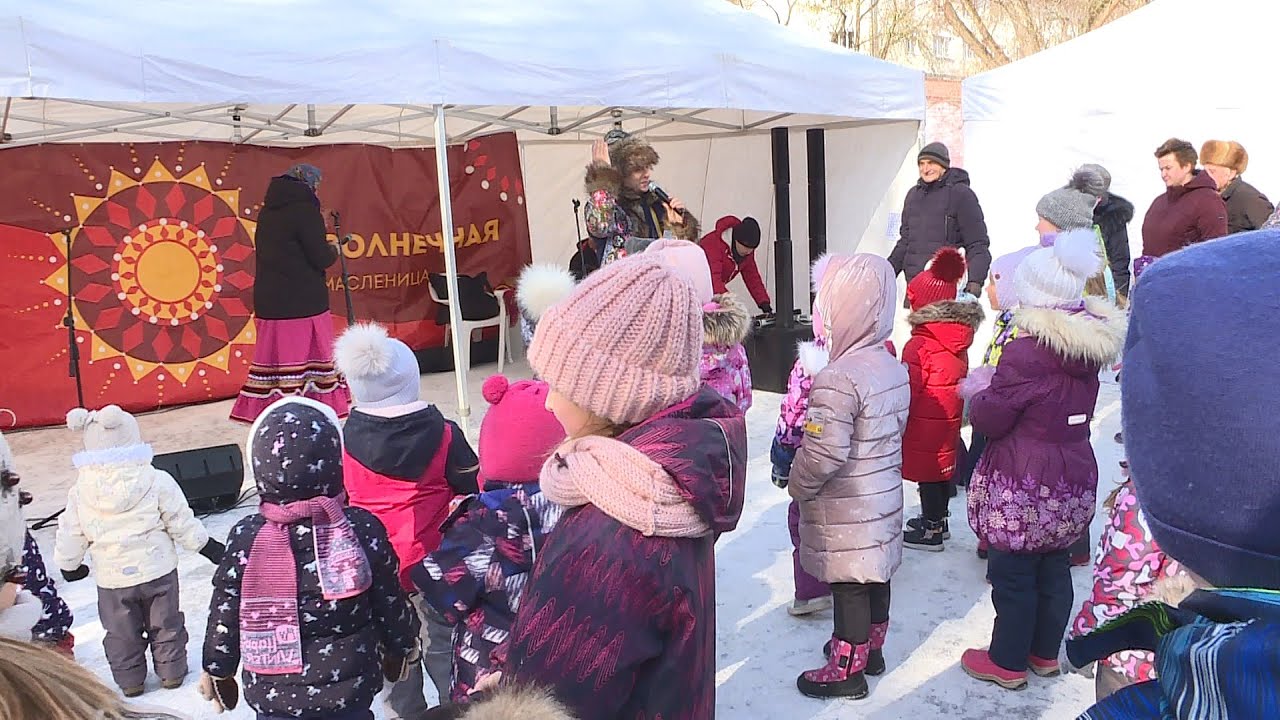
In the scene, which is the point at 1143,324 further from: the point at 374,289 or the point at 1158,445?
the point at 374,289

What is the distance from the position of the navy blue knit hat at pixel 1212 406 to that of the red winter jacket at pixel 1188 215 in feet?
16.6

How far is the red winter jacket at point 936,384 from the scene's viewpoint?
365 centimetres

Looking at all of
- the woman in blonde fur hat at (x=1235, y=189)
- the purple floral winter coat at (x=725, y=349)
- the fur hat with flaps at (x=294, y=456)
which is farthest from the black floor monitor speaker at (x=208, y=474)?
the woman in blonde fur hat at (x=1235, y=189)

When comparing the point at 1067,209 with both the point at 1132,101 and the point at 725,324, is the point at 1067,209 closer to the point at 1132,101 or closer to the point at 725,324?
the point at 725,324

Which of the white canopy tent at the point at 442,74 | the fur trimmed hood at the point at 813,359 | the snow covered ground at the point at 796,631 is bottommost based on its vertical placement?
the snow covered ground at the point at 796,631

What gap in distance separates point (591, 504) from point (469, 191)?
7.46 m

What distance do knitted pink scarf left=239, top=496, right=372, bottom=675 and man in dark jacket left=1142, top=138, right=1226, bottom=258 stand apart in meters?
4.83

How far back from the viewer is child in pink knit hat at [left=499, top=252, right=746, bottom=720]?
1.23 metres

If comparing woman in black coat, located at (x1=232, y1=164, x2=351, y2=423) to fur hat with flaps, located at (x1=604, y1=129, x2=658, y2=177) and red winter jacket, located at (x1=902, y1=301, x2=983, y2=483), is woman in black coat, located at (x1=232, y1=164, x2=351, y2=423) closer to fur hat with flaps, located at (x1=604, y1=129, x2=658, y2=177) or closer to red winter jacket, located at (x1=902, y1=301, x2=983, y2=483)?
fur hat with flaps, located at (x1=604, y1=129, x2=658, y2=177)

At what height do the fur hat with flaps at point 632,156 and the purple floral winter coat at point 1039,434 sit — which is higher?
the fur hat with flaps at point 632,156

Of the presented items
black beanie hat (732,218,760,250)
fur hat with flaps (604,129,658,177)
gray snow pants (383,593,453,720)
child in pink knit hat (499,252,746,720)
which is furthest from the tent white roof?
child in pink knit hat (499,252,746,720)

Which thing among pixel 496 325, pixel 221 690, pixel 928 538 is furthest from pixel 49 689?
pixel 496 325

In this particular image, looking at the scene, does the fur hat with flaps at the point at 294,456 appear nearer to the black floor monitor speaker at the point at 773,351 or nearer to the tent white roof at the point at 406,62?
the tent white roof at the point at 406,62

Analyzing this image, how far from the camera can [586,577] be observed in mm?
1237
